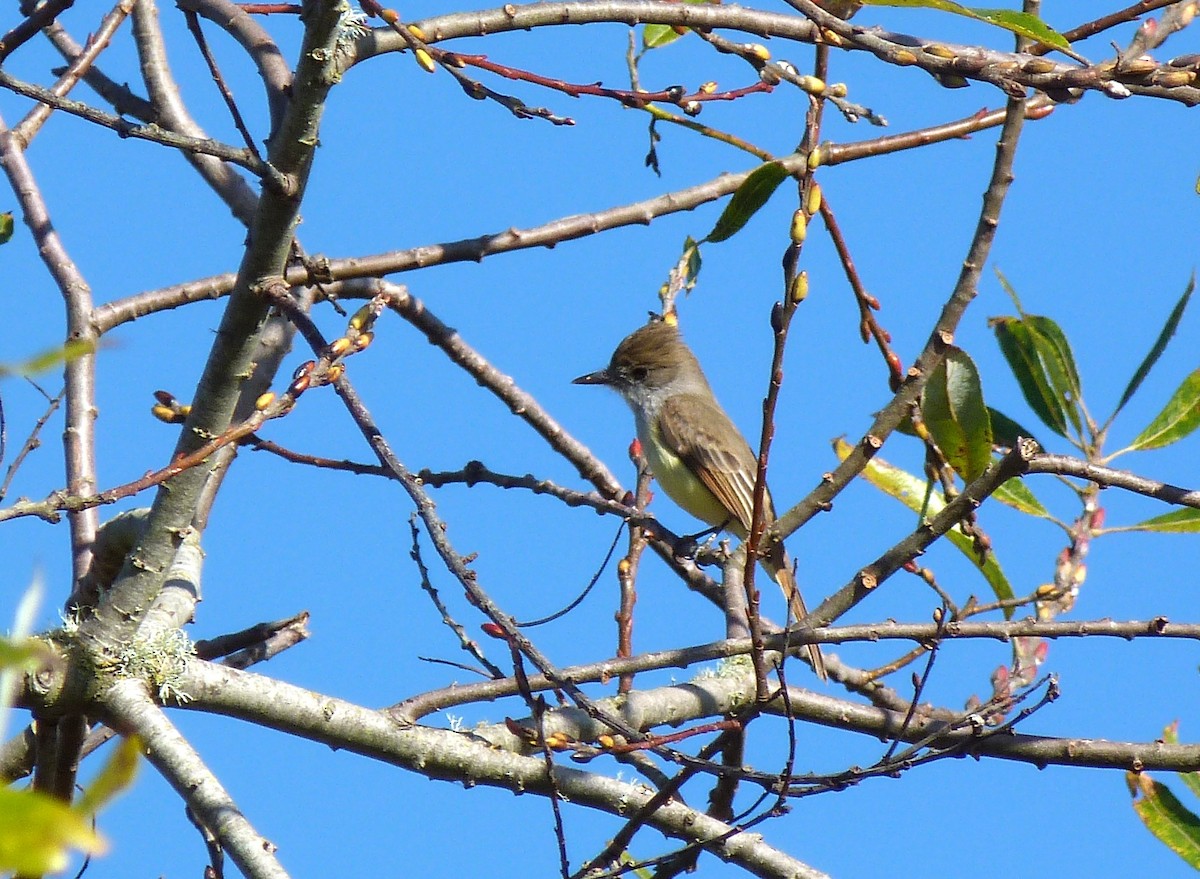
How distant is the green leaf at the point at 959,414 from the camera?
10.2ft

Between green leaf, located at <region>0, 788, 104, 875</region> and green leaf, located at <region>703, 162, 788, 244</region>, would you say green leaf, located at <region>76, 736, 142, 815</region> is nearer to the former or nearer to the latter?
green leaf, located at <region>0, 788, 104, 875</region>

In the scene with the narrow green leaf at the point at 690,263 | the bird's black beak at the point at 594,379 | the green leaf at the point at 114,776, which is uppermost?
the bird's black beak at the point at 594,379

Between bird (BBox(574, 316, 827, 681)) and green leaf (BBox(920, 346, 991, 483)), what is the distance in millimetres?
2828

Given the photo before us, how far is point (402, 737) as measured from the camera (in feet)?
10.5

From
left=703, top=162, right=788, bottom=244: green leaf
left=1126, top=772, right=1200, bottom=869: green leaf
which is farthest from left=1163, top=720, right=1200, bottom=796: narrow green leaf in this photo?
left=703, top=162, right=788, bottom=244: green leaf

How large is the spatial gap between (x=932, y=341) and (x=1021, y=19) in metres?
0.75

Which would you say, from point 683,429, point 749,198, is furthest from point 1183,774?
point 683,429

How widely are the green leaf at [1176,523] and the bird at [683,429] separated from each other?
77.9 inches

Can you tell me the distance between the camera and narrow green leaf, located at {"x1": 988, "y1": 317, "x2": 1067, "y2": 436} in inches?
164

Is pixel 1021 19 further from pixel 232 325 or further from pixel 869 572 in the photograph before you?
pixel 232 325

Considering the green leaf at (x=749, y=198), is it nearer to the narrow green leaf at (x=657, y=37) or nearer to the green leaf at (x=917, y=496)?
the green leaf at (x=917, y=496)

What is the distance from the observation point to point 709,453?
6.99 meters

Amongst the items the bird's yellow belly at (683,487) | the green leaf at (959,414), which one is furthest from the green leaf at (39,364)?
the bird's yellow belly at (683,487)

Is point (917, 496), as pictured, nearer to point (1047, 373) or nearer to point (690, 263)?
point (1047, 373)
